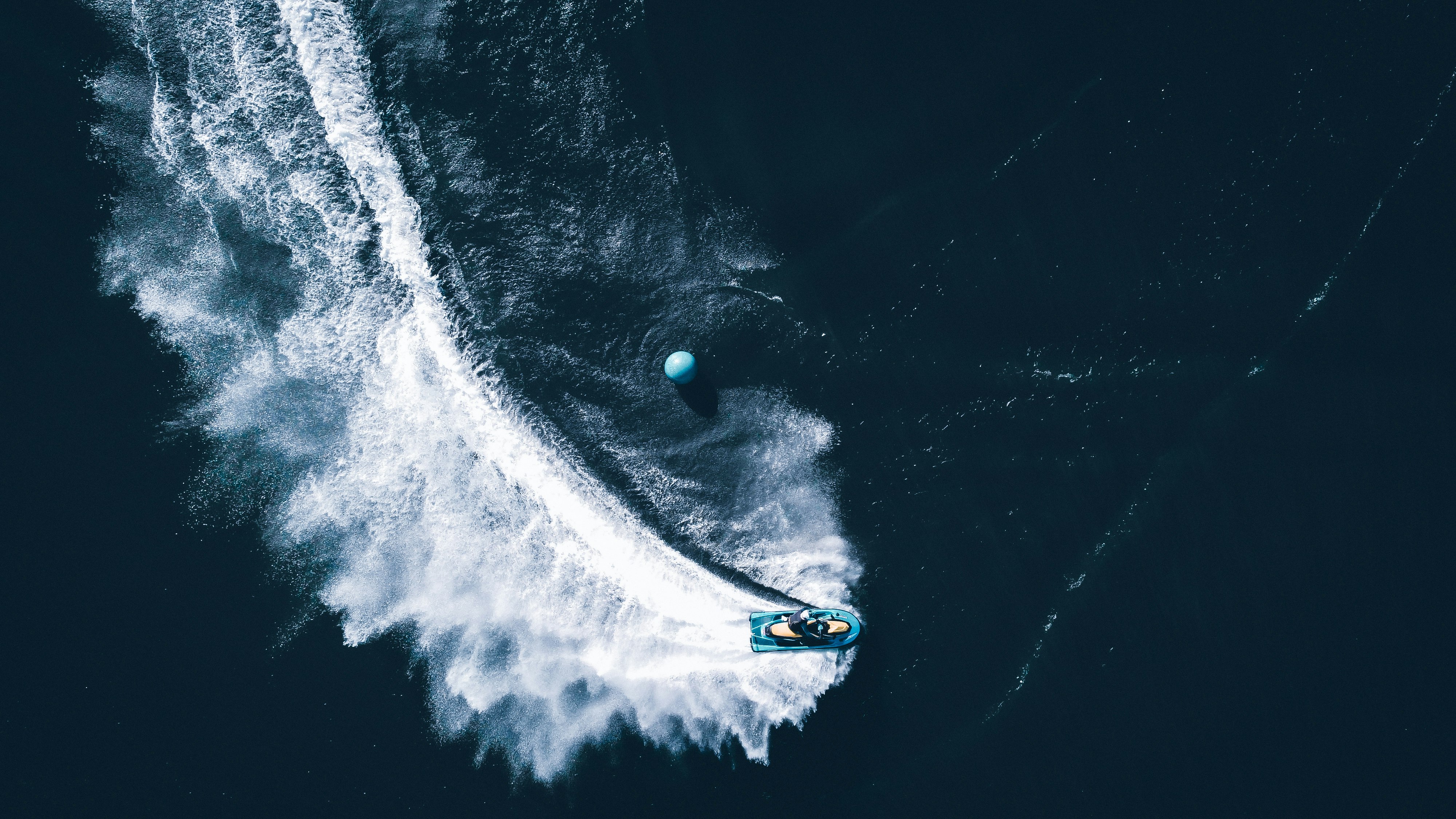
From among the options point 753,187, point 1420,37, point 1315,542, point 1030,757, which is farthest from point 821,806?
point 1420,37

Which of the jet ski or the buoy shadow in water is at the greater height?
the buoy shadow in water

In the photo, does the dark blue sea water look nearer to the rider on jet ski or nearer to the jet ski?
the jet ski

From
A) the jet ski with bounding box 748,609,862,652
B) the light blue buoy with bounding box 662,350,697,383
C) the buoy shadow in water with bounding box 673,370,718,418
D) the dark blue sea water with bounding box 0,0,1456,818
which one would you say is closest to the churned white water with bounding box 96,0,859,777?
the dark blue sea water with bounding box 0,0,1456,818

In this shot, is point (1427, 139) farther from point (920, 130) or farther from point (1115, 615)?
point (1115, 615)

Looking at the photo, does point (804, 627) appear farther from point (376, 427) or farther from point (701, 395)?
point (376, 427)

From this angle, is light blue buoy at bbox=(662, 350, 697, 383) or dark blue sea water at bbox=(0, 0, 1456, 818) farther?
dark blue sea water at bbox=(0, 0, 1456, 818)

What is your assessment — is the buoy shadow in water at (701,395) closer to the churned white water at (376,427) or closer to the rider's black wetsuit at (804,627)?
the churned white water at (376,427)
